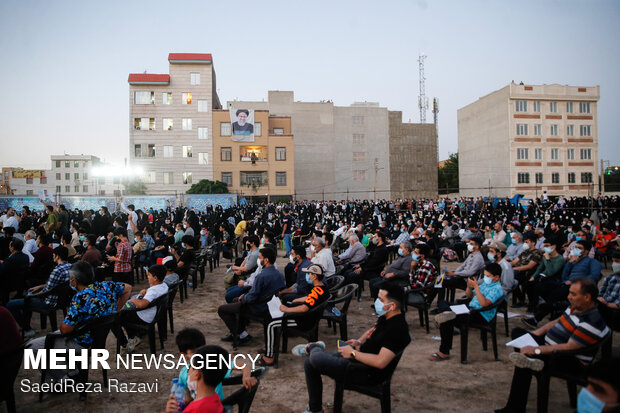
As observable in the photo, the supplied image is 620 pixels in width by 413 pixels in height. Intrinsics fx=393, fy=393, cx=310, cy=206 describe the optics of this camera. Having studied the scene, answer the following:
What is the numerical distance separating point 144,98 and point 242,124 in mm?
12015

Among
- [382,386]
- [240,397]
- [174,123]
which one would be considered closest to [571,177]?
[174,123]

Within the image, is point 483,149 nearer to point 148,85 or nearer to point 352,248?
point 148,85

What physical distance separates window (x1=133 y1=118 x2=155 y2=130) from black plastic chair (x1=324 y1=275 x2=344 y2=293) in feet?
153

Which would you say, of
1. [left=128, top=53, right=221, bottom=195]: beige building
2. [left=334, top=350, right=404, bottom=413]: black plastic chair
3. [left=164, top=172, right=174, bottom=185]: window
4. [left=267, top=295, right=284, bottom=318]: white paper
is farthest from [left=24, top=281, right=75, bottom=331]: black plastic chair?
[left=164, top=172, right=174, bottom=185]: window

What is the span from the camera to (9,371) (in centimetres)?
347

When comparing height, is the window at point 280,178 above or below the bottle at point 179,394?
above

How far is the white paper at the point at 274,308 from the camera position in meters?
4.95

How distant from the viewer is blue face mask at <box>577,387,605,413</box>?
2.13 meters

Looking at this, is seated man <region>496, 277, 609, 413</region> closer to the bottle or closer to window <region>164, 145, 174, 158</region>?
the bottle

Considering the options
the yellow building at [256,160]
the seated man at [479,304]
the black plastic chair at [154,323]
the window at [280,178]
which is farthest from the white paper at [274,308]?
the window at [280,178]

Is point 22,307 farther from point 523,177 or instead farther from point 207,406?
point 523,177

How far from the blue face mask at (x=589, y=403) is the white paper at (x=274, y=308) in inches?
130

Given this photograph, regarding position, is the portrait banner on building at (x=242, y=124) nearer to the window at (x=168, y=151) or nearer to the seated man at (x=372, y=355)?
the window at (x=168, y=151)

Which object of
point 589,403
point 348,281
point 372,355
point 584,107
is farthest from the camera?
point 584,107
